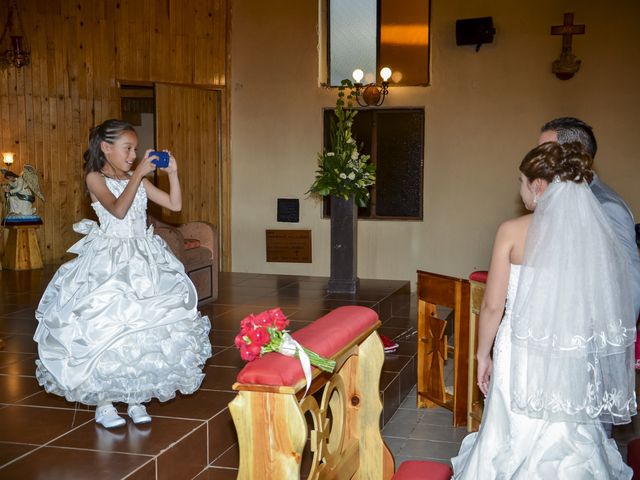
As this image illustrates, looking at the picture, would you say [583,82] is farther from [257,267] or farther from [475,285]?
[475,285]

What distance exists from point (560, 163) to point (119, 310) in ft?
7.09

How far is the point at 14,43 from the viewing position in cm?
870

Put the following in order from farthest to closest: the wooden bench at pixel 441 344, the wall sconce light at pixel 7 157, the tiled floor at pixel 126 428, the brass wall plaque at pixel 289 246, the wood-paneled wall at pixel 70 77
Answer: the brass wall plaque at pixel 289 246, the wood-paneled wall at pixel 70 77, the wall sconce light at pixel 7 157, the wooden bench at pixel 441 344, the tiled floor at pixel 126 428

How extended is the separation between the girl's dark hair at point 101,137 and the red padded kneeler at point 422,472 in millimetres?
2012

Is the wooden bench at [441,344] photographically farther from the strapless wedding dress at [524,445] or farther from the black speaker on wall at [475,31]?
the black speaker on wall at [475,31]

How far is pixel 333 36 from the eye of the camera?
376 inches

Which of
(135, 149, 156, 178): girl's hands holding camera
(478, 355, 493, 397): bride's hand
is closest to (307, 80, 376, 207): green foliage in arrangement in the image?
(135, 149, 156, 178): girl's hands holding camera

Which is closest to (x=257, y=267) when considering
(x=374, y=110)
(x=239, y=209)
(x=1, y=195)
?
(x=239, y=209)

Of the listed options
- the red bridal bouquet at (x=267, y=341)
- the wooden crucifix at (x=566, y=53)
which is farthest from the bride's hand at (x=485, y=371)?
the wooden crucifix at (x=566, y=53)

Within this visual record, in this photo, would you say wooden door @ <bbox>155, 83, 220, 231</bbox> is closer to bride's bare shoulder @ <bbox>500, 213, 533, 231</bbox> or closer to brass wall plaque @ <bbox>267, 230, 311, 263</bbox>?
brass wall plaque @ <bbox>267, 230, 311, 263</bbox>

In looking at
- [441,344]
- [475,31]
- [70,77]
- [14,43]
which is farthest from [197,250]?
[475,31]

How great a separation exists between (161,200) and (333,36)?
19.9 ft

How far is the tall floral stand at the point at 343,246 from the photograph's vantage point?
7.54 meters

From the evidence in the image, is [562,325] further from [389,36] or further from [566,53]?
[389,36]
